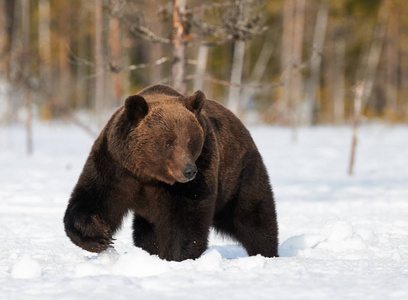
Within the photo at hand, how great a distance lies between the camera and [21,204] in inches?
309

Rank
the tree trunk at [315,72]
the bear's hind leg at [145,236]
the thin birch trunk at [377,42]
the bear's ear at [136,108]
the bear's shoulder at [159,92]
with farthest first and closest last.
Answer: the thin birch trunk at [377,42] → the tree trunk at [315,72] → the bear's hind leg at [145,236] → the bear's shoulder at [159,92] → the bear's ear at [136,108]

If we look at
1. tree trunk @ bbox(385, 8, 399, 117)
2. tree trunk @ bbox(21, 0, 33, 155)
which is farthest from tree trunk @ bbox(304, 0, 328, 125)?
tree trunk @ bbox(21, 0, 33, 155)

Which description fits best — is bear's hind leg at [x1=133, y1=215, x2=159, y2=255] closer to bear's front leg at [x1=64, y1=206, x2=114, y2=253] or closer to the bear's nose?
bear's front leg at [x1=64, y1=206, x2=114, y2=253]

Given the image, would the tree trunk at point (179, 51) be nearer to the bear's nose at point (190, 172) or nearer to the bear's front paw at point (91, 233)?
the bear's front paw at point (91, 233)

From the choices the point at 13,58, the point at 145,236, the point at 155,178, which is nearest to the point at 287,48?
the point at 13,58

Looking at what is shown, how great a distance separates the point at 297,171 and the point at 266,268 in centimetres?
920

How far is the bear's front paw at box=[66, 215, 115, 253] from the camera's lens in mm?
3963

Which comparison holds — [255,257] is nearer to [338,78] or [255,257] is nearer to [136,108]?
[136,108]

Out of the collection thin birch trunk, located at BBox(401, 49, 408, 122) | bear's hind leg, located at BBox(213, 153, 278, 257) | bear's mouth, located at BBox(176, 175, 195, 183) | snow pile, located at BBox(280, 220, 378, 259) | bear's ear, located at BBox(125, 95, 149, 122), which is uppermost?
bear's ear, located at BBox(125, 95, 149, 122)

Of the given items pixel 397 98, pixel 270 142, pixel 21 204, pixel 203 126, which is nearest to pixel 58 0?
pixel 270 142

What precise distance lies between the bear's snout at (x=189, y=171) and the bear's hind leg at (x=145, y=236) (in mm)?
1069

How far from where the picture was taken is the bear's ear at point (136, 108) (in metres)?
3.86

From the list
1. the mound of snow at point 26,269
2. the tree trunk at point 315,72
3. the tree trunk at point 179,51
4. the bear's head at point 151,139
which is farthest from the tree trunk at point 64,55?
the mound of snow at point 26,269

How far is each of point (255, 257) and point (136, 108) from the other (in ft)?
3.92
